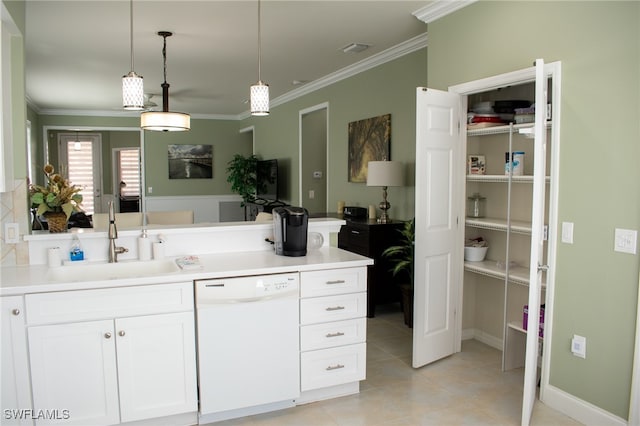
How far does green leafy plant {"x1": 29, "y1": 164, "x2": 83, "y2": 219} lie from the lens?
2842mm

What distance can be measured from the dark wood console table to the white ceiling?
70.2 inches

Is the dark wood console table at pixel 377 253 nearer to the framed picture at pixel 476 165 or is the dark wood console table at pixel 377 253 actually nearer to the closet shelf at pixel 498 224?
the closet shelf at pixel 498 224

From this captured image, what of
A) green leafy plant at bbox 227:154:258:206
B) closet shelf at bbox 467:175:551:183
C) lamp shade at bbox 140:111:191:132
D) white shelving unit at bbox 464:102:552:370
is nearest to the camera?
closet shelf at bbox 467:175:551:183

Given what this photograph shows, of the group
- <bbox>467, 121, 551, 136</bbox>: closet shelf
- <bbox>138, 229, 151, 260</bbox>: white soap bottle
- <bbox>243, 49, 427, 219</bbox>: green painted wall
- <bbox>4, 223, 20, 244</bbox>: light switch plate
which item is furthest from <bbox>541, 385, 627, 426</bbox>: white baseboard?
<bbox>4, 223, 20, 244</bbox>: light switch plate

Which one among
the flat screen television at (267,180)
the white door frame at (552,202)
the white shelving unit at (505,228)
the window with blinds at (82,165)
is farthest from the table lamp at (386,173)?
the window with blinds at (82,165)

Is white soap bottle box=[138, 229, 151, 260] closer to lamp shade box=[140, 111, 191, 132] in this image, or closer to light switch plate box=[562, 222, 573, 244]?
lamp shade box=[140, 111, 191, 132]

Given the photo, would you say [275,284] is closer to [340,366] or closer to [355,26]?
[340,366]

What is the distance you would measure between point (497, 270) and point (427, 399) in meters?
1.10

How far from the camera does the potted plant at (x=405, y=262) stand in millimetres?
4246

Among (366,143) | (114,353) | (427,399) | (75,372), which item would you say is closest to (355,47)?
(366,143)

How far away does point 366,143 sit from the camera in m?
5.50

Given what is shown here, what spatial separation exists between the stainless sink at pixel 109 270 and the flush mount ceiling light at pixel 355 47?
2887 millimetres

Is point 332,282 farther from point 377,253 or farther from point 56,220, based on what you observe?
point 377,253

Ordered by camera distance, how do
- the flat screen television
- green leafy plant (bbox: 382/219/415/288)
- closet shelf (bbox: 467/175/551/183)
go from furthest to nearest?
the flat screen television < green leafy plant (bbox: 382/219/415/288) < closet shelf (bbox: 467/175/551/183)
